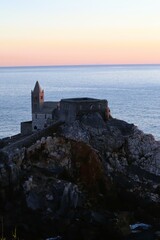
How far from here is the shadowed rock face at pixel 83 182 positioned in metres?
40.0

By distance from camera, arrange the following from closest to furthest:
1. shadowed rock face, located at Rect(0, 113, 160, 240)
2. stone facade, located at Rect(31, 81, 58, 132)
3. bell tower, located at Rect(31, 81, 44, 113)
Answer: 1. shadowed rock face, located at Rect(0, 113, 160, 240)
2. stone facade, located at Rect(31, 81, 58, 132)
3. bell tower, located at Rect(31, 81, 44, 113)

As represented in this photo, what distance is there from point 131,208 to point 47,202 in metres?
7.92

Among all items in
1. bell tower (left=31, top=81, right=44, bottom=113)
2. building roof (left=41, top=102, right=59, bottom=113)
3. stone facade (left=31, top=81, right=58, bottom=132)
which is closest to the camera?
stone facade (left=31, top=81, right=58, bottom=132)

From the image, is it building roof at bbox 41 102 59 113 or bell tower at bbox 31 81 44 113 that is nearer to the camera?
building roof at bbox 41 102 59 113

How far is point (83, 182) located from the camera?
4444cm

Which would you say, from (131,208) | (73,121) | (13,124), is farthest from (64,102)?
(13,124)

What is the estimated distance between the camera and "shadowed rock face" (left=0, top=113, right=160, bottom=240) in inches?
1574

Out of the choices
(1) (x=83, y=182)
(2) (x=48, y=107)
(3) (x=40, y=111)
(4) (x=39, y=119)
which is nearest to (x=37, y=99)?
(2) (x=48, y=107)

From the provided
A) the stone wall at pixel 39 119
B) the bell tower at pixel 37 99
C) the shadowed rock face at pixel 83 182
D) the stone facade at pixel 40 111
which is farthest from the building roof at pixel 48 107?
the shadowed rock face at pixel 83 182

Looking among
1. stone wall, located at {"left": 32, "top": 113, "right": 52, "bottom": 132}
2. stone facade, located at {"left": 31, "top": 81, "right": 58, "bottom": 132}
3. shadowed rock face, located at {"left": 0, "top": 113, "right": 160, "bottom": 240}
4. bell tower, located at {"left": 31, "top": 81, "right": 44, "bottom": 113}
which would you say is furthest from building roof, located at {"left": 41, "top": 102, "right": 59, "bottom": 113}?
shadowed rock face, located at {"left": 0, "top": 113, "right": 160, "bottom": 240}

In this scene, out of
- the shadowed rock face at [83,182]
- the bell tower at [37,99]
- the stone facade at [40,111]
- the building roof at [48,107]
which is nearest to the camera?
the shadowed rock face at [83,182]

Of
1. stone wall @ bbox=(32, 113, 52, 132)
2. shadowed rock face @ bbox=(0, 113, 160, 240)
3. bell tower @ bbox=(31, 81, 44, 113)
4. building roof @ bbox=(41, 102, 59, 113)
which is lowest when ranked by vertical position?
shadowed rock face @ bbox=(0, 113, 160, 240)

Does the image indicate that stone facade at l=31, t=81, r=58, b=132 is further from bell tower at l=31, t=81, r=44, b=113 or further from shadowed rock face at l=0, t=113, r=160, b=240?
shadowed rock face at l=0, t=113, r=160, b=240

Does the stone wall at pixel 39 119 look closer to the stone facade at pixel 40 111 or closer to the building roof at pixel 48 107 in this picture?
the stone facade at pixel 40 111
